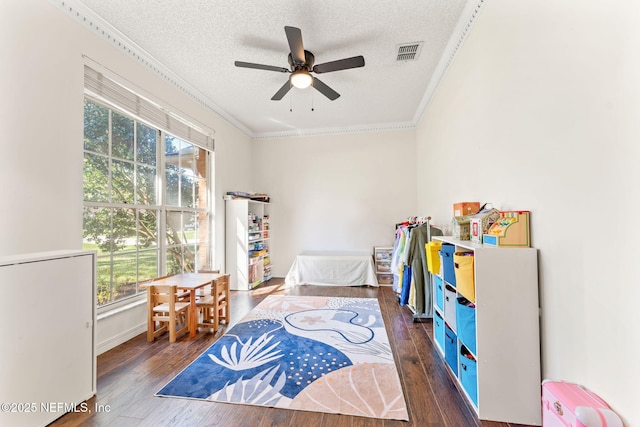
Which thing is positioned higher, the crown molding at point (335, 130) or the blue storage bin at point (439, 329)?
the crown molding at point (335, 130)

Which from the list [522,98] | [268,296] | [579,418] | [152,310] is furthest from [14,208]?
[522,98]

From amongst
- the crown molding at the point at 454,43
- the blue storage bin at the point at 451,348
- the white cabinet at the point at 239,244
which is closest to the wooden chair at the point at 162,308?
the white cabinet at the point at 239,244

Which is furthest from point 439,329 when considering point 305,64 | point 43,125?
point 43,125

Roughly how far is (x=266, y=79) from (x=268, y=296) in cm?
324

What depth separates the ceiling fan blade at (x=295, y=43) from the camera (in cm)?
207

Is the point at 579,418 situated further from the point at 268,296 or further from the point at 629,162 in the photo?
the point at 268,296

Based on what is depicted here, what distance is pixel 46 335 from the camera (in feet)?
5.12

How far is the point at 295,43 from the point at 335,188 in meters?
3.39

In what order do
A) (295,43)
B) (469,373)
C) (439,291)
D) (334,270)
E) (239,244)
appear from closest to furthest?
(469,373), (295,43), (439,291), (239,244), (334,270)

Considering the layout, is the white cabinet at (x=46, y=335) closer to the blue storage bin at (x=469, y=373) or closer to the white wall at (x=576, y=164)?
the blue storage bin at (x=469, y=373)

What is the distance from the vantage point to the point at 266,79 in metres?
3.41

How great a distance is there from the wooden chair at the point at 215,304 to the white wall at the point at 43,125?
83cm

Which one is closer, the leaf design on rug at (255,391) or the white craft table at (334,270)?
the leaf design on rug at (255,391)

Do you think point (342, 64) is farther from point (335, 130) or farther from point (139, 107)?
point (335, 130)
